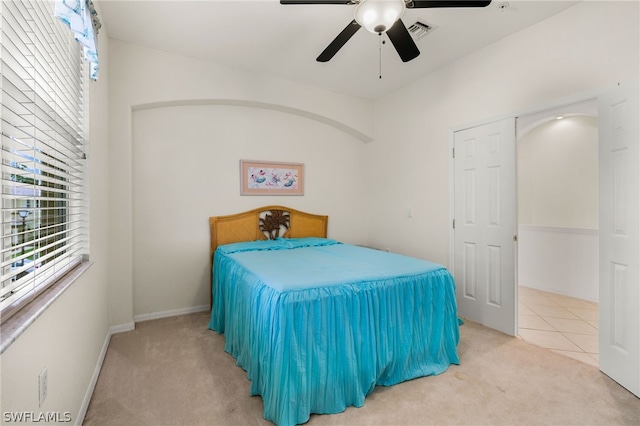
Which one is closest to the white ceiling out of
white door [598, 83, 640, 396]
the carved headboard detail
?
white door [598, 83, 640, 396]

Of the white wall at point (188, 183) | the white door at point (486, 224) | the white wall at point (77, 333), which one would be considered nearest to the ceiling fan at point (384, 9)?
the white door at point (486, 224)

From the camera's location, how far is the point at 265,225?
3.85 metres

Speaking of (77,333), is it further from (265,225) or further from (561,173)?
(561,173)

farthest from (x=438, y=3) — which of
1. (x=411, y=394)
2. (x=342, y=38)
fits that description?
(x=411, y=394)

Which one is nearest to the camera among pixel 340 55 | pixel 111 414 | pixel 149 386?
pixel 111 414

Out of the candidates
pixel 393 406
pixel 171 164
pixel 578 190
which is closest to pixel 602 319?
pixel 393 406

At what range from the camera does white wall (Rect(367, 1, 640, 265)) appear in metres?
2.24

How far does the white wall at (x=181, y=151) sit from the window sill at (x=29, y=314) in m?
1.70

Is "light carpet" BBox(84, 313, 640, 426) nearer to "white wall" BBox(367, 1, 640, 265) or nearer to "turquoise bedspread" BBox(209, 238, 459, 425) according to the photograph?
"turquoise bedspread" BBox(209, 238, 459, 425)

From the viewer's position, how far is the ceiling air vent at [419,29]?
8.65 feet

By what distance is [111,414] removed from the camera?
5.79ft

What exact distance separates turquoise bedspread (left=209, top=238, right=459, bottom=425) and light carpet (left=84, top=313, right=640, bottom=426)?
10 cm

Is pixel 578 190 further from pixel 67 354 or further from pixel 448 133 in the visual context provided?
pixel 67 354

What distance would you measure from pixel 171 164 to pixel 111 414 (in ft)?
7.82
